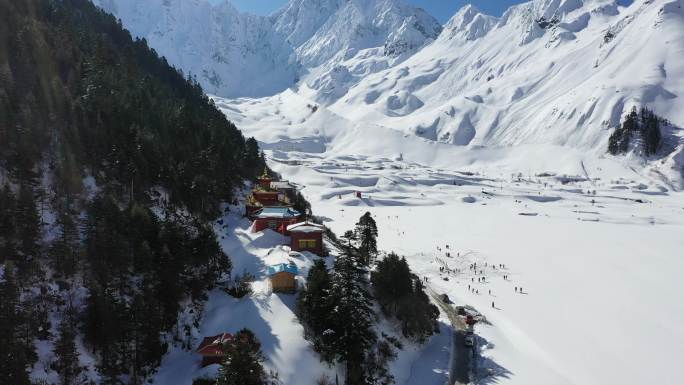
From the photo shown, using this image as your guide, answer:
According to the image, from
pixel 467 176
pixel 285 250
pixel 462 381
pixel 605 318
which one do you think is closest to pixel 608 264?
pixel 605 318

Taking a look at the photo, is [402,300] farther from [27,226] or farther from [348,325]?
[27,226]

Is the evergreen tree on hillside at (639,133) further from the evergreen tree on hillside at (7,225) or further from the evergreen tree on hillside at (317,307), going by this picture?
the evergreen tree on hillside at (7,225)

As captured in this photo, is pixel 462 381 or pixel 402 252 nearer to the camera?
pixel 462 381

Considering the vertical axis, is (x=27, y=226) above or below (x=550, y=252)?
above

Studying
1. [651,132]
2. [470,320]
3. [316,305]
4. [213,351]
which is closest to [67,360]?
[213,351]

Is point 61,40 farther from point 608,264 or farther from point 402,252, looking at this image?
point 608,264

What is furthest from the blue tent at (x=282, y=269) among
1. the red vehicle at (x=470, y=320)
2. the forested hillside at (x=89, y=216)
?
the red vehicle at (x=470, y=320)

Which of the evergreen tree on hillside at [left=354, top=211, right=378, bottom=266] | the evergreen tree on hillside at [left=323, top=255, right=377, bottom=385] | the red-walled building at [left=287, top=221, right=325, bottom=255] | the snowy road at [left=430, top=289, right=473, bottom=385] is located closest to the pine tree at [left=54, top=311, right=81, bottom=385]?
the evergreen tree on hillside at [left=323, top=255, right=377, bottom=385]
